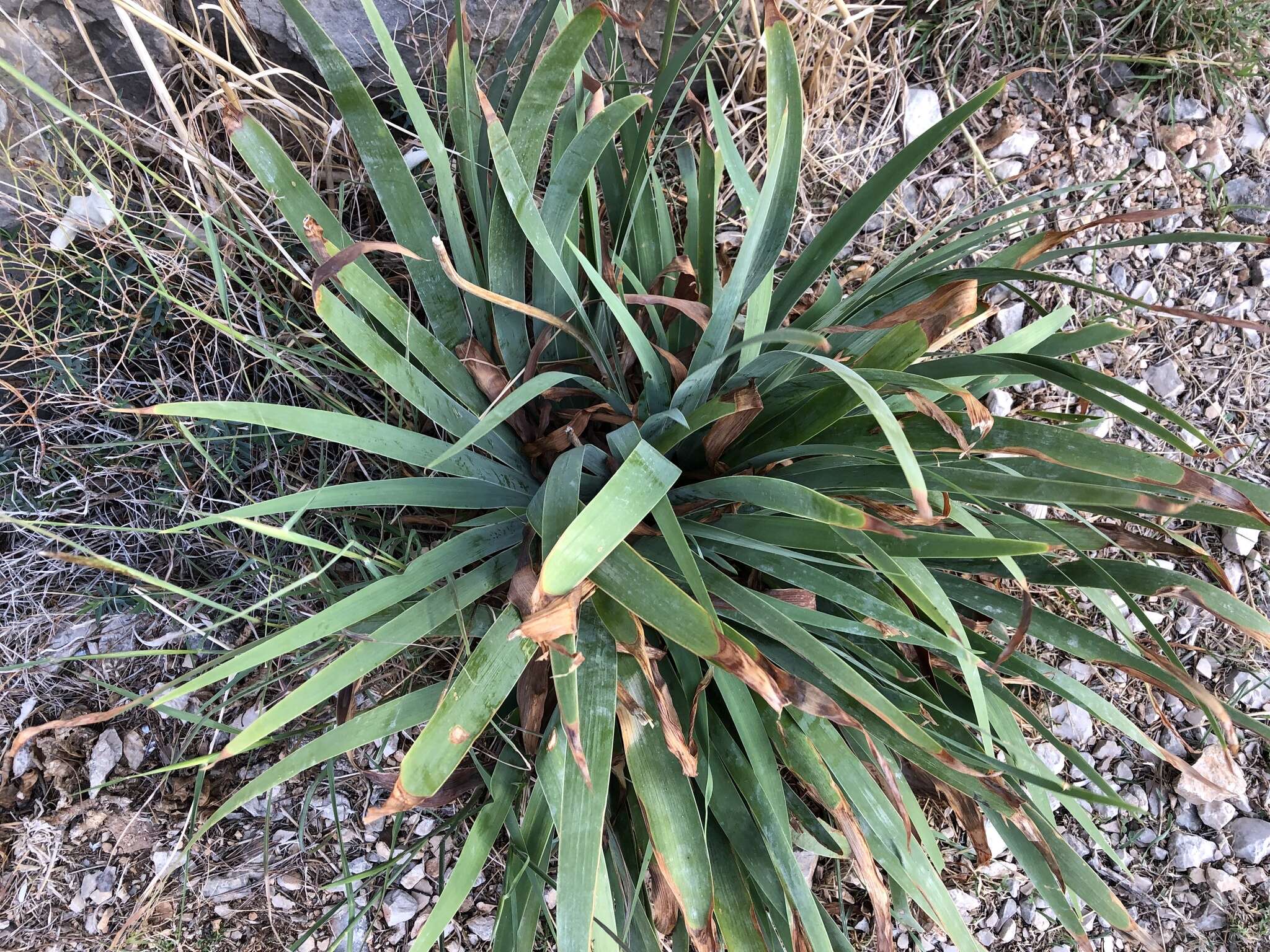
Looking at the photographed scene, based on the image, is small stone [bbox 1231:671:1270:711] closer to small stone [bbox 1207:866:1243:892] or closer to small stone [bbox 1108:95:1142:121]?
small stone [bbox 1207:866:1243:892]

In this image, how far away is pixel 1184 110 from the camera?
1432mm

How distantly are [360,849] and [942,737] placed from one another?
90cm

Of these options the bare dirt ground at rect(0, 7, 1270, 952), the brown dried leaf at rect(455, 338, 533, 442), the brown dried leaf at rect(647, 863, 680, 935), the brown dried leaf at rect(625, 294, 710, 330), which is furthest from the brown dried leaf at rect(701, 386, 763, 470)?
the brown dried leaf at rect(647, 863, 680, 935)

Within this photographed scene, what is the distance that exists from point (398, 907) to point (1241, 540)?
1.62m

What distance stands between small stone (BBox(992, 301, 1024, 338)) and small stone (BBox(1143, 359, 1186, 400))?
28 centimetres

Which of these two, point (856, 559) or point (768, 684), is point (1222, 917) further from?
point (768, 684)

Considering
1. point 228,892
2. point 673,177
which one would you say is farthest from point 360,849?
point 673,177

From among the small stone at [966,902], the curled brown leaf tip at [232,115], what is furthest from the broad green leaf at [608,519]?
the small stone at [966,902]

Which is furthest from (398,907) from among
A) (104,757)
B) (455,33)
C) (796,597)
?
(455,33)

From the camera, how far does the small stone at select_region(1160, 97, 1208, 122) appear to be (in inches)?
56.1

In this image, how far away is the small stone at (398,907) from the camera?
1208mm

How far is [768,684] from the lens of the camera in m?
0.70

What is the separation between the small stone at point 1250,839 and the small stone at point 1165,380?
0.79m

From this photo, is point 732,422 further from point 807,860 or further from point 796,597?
point 807,860
